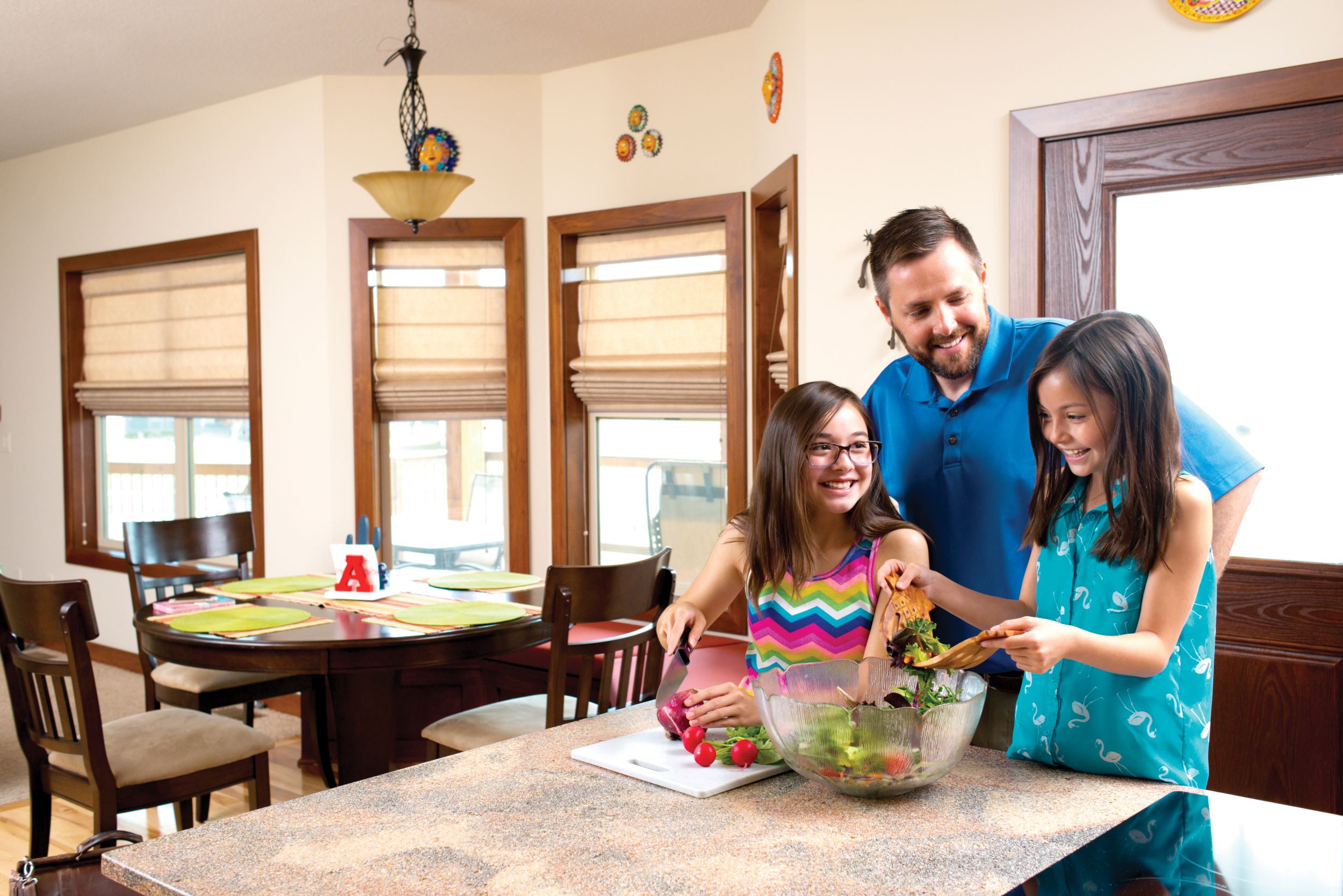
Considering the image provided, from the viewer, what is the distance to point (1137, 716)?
3.83 feet

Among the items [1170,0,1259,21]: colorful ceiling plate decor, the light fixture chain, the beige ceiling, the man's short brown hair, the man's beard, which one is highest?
the beige ceiling

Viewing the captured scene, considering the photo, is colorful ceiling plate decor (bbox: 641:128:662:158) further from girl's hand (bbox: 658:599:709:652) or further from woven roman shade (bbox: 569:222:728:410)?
girl's hand (bbox: 658:599:709:652)

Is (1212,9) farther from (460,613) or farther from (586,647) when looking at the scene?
(460,613)

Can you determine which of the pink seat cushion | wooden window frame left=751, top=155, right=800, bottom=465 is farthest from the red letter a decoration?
wooden window frame left=751, top=155, right=800, bottom=465

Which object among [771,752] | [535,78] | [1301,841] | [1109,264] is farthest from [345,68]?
[1301,841]

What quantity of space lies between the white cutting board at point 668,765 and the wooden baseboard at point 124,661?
3.73m

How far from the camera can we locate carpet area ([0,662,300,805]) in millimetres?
3648

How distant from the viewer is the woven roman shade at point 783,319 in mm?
3389

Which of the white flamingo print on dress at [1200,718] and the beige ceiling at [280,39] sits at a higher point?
the beige ceiling at [280,39]

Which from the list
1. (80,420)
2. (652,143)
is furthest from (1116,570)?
(80,420)

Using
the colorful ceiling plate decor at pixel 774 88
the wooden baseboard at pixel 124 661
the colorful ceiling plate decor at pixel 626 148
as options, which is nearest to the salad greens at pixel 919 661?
the colorful ceiling plate decor at pixel 774 88

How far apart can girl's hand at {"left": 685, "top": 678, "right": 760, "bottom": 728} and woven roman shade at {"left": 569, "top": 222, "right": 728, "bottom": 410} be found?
103 inches

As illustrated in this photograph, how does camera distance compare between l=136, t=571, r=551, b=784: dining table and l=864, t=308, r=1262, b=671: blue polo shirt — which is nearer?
l=864, t=308, r=1262, b=671: blue polo shirt

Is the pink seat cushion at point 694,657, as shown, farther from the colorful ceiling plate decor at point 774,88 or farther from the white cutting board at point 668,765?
the colorful ceiling plate decor at point 774,88
